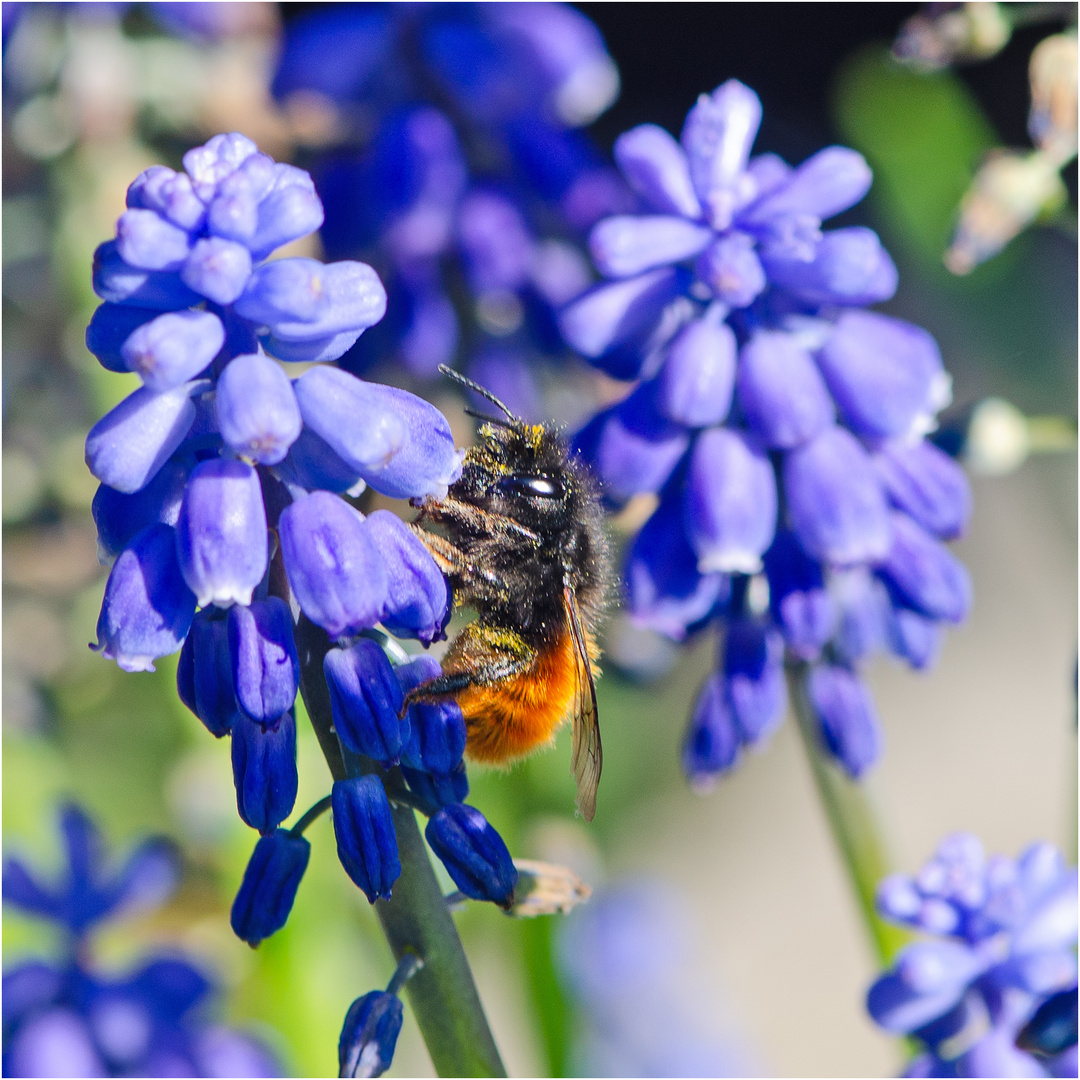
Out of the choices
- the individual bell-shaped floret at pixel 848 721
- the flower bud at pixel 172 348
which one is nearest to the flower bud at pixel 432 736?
the flower bud at pixel 172 348

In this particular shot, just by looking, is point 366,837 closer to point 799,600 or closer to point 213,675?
point 213,675

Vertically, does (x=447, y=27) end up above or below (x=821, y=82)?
above

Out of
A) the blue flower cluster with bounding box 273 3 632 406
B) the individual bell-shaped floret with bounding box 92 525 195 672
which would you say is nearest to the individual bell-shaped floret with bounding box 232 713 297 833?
the individual bell-shaped floret with bounding box 92 525 195 672

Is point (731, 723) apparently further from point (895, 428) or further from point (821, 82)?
point (821, 82)

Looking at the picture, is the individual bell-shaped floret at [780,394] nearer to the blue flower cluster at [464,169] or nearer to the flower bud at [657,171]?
the flower bud at [657,171]

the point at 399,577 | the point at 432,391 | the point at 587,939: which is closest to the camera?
the point at 399,577

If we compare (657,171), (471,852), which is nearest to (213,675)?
(471,852)

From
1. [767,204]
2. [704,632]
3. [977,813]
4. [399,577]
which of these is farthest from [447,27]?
[977,813]
